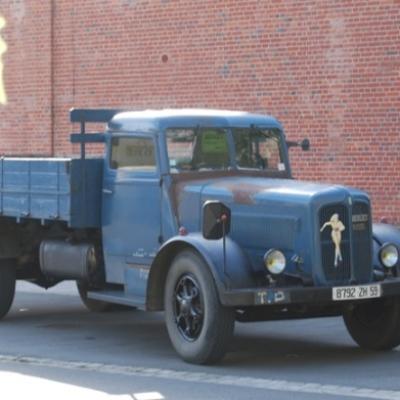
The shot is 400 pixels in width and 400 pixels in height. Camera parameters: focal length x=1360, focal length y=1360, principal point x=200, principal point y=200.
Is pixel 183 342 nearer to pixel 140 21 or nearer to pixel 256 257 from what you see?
pixel 256 257

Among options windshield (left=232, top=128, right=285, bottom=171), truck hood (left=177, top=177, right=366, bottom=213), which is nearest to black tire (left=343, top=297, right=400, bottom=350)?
truck hood (left=177, top=177, right=366, bottom=213)

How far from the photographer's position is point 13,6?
25.8m

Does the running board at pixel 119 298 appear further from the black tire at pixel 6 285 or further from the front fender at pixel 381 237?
the front fender at pixel 381 237

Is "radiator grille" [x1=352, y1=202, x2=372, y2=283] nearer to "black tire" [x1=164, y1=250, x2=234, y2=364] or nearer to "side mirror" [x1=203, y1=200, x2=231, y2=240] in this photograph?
"side mirror" [x1=203, y1=200, x2=231, y2=240]

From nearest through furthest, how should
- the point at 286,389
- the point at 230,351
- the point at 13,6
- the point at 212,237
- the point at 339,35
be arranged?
the point at 286,389, the point at 212,237, the point at 230,351, the point at 339,35, the point at 13,6

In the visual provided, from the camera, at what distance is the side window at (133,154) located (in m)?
12.7

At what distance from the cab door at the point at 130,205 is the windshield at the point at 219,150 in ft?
0.70

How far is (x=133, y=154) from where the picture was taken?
1295cm

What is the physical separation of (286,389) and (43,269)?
4707mm

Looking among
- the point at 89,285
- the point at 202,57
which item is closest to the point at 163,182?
the point at 89,285

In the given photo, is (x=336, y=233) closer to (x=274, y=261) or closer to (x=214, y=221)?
(x=274, y=261)

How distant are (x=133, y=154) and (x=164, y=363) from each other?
2.32 metres

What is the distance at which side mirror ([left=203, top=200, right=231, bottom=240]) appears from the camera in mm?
11266

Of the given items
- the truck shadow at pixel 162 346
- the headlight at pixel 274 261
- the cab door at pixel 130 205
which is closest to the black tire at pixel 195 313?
the truck shadow at pixel 162 346
